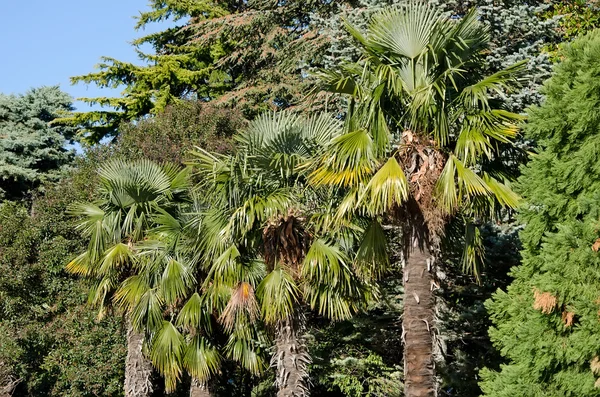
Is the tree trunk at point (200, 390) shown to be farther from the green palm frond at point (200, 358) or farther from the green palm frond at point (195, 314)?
the green palm frond at point (195, 314)

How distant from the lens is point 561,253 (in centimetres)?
782

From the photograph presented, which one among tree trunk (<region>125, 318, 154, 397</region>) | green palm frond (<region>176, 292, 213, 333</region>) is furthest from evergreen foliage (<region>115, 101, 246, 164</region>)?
green palm frond (<region>176, 292, 213, 333</region>)

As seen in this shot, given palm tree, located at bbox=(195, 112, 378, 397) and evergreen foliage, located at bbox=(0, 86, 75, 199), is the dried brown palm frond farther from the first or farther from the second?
evergreen foliage, located at bbox=(0, 86, 75, 199)

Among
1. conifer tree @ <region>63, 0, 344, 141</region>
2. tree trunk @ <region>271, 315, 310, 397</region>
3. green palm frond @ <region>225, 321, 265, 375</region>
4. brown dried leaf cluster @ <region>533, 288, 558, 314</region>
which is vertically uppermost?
conifer tree @ <region>63, 0, 344, 141</region>

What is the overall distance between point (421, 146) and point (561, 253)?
8.59ft

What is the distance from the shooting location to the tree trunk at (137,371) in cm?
1506

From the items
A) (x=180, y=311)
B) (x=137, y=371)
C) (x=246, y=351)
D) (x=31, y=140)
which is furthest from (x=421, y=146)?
(x=31, y=140)

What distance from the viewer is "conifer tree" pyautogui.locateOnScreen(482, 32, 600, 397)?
7625mm

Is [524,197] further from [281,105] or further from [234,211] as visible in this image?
[281,105]

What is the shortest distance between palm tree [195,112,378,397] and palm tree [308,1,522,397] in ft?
4.89

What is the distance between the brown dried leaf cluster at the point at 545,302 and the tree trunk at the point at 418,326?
1.75 m

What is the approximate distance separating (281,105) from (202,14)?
6.89 m

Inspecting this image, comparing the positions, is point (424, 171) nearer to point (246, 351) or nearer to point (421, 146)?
point (421, 146)

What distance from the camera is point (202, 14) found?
1139 inches
